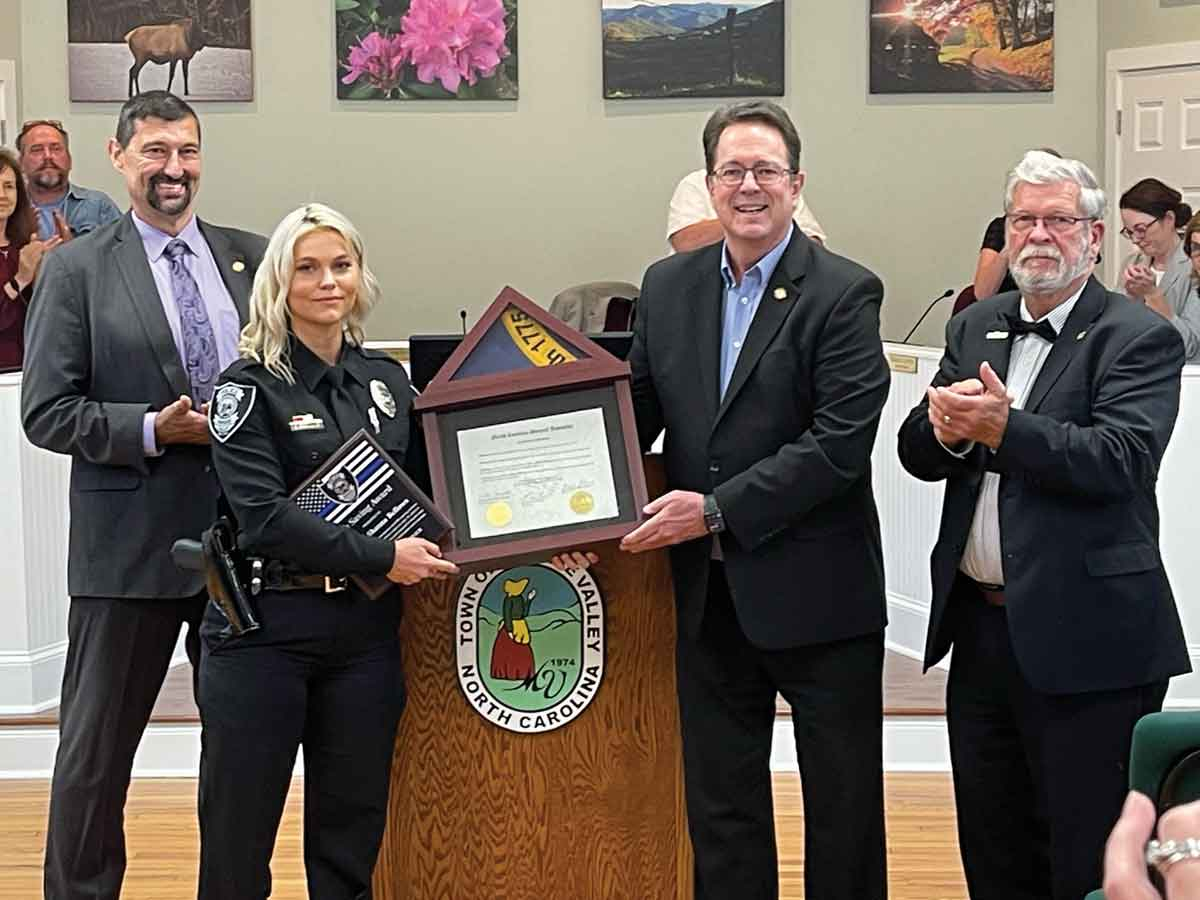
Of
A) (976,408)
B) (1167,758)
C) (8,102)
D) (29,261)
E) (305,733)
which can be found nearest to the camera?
(1167,758)

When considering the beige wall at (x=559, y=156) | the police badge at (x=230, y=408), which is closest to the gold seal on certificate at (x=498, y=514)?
the police badge at (x=230, y=408)

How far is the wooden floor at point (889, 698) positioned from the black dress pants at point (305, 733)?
1962mm

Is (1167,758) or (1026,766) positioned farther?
(1026,766)

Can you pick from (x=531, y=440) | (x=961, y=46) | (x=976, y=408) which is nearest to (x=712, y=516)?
(x=531, y=440)

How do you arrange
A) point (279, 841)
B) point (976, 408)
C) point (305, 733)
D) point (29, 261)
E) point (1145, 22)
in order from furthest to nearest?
point (1145, 22) → point (29, 261) → point (279, 841) → point (305, 733) → point (976, 408)

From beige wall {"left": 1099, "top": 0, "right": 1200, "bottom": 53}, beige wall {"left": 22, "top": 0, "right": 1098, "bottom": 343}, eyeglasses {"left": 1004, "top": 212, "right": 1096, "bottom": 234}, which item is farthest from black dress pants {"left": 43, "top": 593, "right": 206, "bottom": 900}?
beige wall {"left": 1099, "top": 0, "right": 1200, "bottom": 53}

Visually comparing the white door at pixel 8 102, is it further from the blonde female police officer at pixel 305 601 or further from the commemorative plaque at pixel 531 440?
the commemorative plaque at pixel 531 440

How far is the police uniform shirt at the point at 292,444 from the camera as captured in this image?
3029mm

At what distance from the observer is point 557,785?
345cm

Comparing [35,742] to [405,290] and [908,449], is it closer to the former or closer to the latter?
[908,449]

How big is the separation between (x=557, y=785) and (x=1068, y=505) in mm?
1136

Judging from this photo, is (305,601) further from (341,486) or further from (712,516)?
(712,516)

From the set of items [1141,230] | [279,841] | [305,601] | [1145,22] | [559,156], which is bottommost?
[279,841]

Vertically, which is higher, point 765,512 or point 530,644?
point 765,512
